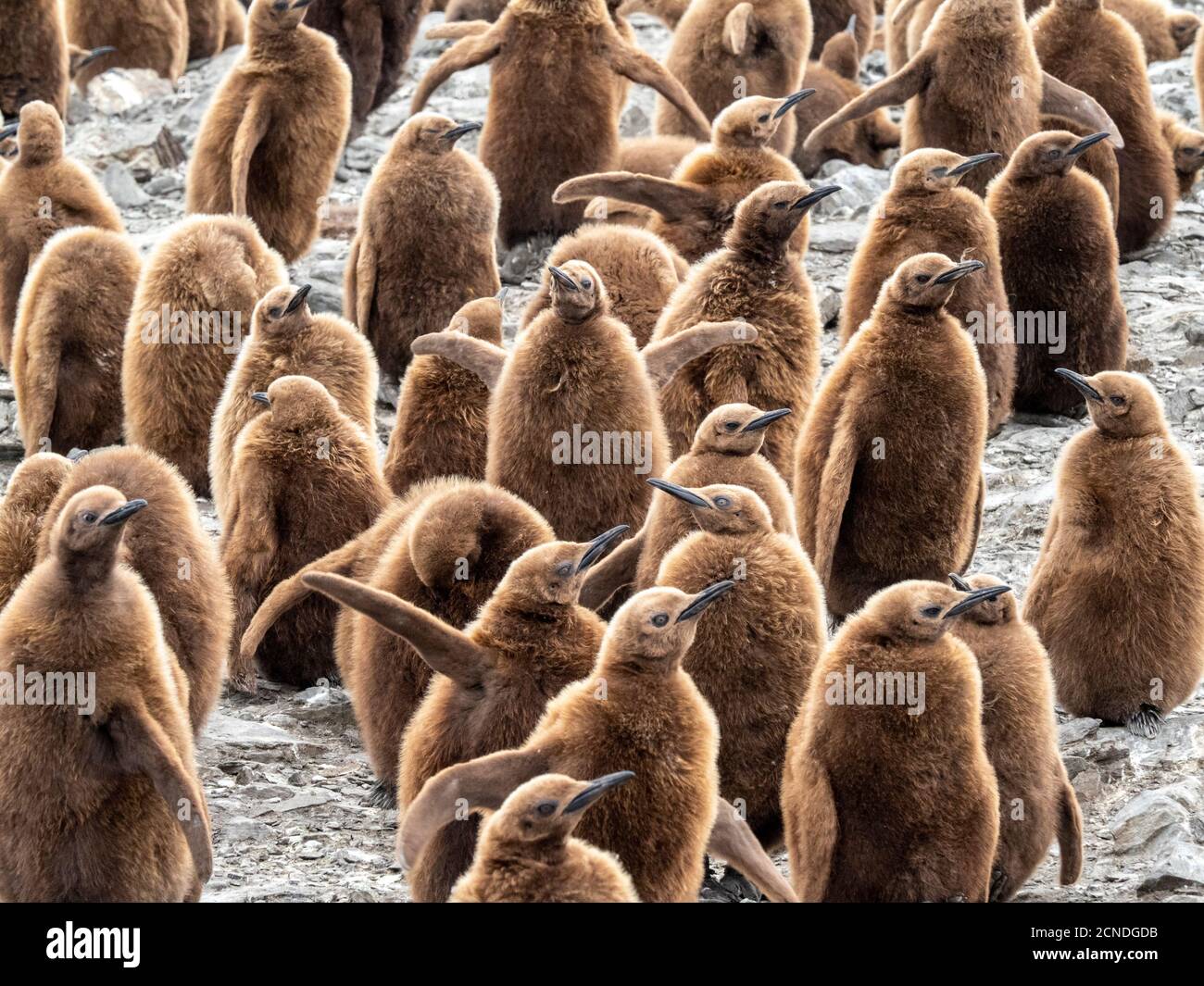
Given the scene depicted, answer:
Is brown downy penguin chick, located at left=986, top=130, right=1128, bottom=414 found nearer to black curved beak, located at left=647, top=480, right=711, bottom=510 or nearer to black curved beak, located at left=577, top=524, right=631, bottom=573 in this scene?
black curved beak, located at left=647, top=480, right=711, bottom=510

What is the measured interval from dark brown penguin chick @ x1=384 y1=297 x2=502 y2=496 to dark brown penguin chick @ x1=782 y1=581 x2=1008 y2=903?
205cm

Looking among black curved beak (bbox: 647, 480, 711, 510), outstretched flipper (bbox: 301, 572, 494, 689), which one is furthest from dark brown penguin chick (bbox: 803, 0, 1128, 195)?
outstretched flipper (bbox: 301, 572, 494, 689)

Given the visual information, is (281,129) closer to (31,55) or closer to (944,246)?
(31,55)

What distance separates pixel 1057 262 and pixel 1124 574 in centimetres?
214

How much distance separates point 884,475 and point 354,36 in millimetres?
5660

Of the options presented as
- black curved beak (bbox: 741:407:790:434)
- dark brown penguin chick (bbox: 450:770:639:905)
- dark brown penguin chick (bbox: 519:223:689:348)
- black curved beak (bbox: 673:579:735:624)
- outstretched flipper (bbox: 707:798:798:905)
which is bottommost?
outstretched flipper (bbox: 707:798:798:905)

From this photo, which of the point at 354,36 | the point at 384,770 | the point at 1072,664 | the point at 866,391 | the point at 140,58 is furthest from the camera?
the point at 140,58

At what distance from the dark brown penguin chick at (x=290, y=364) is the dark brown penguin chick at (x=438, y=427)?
0.26 meters

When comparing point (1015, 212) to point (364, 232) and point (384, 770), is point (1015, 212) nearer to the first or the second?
point (364, 232)

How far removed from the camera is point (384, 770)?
530 centimetres

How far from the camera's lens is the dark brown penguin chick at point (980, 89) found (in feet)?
27.7

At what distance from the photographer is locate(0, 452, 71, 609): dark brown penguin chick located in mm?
5594
